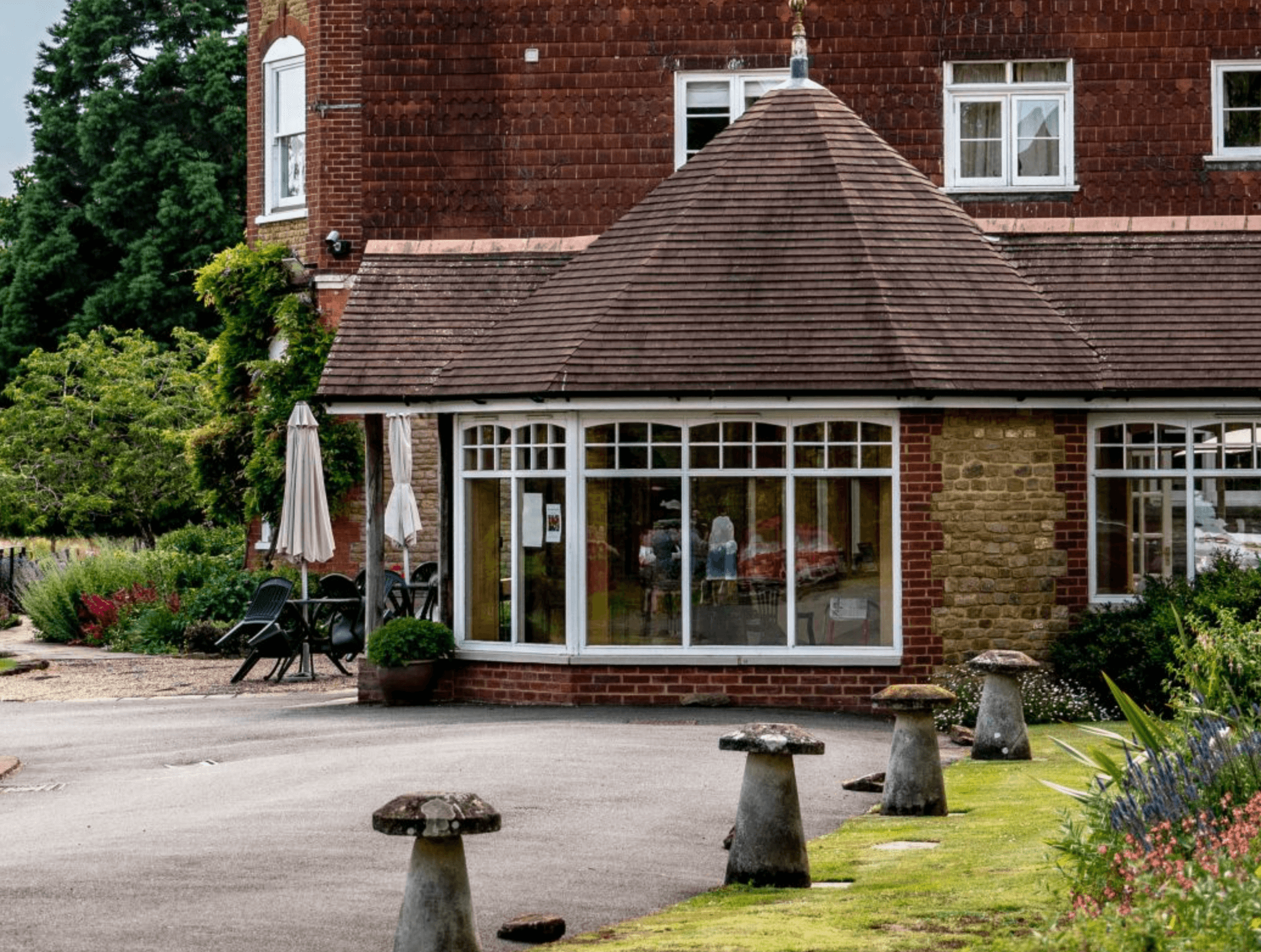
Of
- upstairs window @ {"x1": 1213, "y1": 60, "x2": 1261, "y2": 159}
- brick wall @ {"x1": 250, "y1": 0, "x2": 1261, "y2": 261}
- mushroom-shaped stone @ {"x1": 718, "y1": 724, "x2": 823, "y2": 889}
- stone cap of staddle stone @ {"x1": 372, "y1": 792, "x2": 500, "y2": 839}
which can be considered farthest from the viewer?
upstairs window @ {"x1": 1213, "y1": 60, "x2": 1261, "y2": 159}

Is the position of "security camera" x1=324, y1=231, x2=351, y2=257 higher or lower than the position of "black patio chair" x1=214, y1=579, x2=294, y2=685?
higher

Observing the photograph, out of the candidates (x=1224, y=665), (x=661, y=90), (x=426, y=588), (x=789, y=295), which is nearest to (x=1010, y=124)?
(x=661, y=90)

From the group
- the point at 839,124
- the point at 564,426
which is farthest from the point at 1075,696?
the point at 839,124

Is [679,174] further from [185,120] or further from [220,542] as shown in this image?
[185,120]

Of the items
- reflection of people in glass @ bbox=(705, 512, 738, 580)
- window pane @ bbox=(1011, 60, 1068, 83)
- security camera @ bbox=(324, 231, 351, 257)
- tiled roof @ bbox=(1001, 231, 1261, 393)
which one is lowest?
reflection of people in glass @ bbox=(705, 512, 738, 580)

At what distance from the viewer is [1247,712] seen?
10320 millimetres

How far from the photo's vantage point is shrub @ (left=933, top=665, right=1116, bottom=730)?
1727 cm

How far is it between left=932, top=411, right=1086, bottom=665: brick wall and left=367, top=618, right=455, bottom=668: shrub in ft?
15.0

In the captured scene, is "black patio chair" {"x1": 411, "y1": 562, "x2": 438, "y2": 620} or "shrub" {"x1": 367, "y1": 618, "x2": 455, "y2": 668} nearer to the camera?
"shrub" {"x1": 367, "y1": 618, "x2": 455, "y2": 668}

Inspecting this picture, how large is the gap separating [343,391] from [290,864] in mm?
9784

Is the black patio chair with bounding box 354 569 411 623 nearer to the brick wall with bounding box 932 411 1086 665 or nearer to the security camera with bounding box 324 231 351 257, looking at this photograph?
the security camera with bounding box 324 231 351 257

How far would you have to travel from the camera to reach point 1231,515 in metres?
19.2

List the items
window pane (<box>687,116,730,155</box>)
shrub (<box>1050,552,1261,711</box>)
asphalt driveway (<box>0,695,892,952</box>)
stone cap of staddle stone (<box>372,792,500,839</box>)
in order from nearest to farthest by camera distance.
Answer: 1. stone cap of staddle stone (<box>372,792,500,839</box>)
2. asphalt driveway (<box>0,695,892,952</box>)
3. shrub (<box>1050,552,1261,711</box>)
4. window pane (<box>687,116,730,155</box>)

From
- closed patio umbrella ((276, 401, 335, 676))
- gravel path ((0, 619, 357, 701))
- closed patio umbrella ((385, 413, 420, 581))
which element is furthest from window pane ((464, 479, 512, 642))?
closed patio umbrella ((276, 401, 335, 676))
